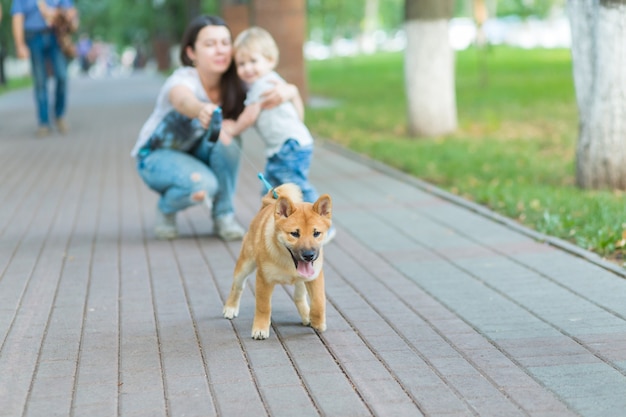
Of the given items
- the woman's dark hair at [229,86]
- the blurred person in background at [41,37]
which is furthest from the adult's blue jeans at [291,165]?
the blurred person in background at [41,37]

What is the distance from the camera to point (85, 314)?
5.95 meters

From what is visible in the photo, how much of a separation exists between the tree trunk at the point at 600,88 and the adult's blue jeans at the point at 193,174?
327 centimetres

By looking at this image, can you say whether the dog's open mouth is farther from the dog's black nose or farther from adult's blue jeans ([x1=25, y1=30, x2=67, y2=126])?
adult's blue jeans ([x1=25, y1=30, x2=67, y2=126])

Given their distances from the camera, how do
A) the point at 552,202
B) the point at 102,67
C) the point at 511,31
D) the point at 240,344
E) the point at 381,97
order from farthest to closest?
1. the point at 511,31
2. the point at 102,67
3. the point at 381,97
4. the point at 552,202
5. the point at 240,344

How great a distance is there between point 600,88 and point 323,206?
4.97 meters

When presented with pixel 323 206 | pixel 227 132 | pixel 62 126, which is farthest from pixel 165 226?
pixel 62 126

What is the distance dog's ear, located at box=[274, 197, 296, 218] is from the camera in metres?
5.06

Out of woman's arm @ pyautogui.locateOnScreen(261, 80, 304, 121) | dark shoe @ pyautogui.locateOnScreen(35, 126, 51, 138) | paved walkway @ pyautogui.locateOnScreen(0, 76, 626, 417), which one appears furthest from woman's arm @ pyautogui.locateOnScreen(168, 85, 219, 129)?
dark shoe @ pyautogui.locateOnScreen(35, 126, 51, 138)

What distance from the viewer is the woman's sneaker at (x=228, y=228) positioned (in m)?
8.02

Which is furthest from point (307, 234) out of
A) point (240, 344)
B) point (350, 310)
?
point (350, 310)

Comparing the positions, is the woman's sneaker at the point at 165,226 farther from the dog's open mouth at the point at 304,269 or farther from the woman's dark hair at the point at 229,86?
the dog's open mouth at the point at 304,269

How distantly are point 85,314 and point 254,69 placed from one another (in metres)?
2.17

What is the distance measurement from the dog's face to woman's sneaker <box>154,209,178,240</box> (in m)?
3.13

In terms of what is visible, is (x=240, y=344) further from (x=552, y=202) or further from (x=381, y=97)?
(x=381, y=97)
